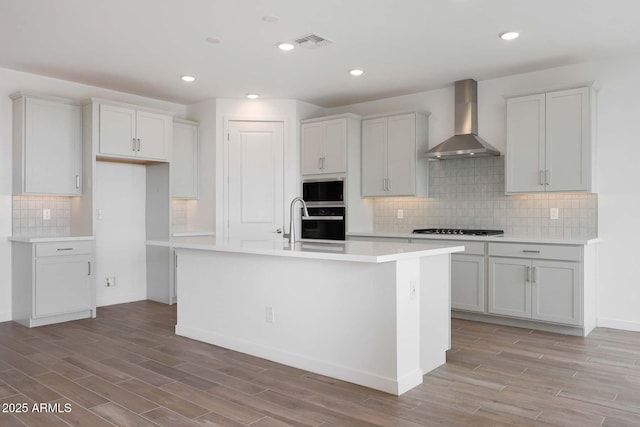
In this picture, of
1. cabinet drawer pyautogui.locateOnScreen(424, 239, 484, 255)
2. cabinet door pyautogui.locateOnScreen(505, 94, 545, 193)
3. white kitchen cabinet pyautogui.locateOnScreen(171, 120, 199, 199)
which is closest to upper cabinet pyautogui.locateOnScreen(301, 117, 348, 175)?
white kitchen cabinet pyautogui.locateOnScreen(171, 120, 199, 199)

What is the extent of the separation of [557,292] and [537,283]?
184 mm

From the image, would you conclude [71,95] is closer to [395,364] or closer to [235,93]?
[235,93]

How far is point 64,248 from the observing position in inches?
193

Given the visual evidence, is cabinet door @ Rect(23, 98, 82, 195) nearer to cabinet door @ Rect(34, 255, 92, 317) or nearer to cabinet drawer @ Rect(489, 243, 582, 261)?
cabinet door @ Rect(34, 255, 92, 317)

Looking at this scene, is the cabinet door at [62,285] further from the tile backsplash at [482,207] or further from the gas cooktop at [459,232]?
the gas cooktop at [459,232]

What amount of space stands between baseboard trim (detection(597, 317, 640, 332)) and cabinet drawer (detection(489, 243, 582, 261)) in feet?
2.82

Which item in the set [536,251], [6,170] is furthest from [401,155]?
[6,170]

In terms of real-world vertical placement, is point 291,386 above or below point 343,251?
below

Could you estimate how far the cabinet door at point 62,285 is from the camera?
4723 millimetres

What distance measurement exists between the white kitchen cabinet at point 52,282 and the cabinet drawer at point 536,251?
418 cm

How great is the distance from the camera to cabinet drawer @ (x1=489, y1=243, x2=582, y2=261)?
4.34 m

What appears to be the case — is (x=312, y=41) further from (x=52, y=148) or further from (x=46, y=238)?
(x=46, y=238)

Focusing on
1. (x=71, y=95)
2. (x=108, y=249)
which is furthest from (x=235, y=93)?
(x=108, y=249)

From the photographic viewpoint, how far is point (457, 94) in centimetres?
544
